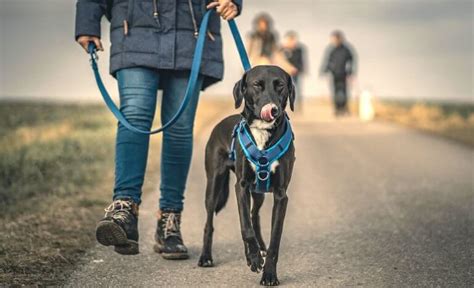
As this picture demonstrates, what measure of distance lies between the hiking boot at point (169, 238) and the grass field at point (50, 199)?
1.88ft

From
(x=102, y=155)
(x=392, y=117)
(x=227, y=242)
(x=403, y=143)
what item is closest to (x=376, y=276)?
(x=227, y=242)


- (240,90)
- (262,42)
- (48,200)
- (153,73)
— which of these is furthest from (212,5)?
(262,42)

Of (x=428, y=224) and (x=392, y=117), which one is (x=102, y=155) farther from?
(x=392, y=117)

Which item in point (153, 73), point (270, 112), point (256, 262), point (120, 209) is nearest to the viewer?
point (270, 112)

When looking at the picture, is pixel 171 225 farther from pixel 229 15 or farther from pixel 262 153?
pixel 229 15

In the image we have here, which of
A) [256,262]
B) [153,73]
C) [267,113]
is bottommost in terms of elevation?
[256,262]

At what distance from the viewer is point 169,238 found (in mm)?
5059

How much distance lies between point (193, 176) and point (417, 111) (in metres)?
14.3

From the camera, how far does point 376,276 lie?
4.59 m

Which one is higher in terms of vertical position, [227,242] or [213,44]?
[213,44]

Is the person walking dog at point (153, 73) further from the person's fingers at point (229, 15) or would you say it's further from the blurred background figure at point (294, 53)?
the blurred background figure at point (294, 53)

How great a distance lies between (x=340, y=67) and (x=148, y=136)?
18.3 metres

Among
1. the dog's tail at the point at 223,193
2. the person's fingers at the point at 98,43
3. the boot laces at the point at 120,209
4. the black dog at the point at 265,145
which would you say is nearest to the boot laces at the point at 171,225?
the dog's tail at the point at 223,193

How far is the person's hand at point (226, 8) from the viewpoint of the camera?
16.1ft
